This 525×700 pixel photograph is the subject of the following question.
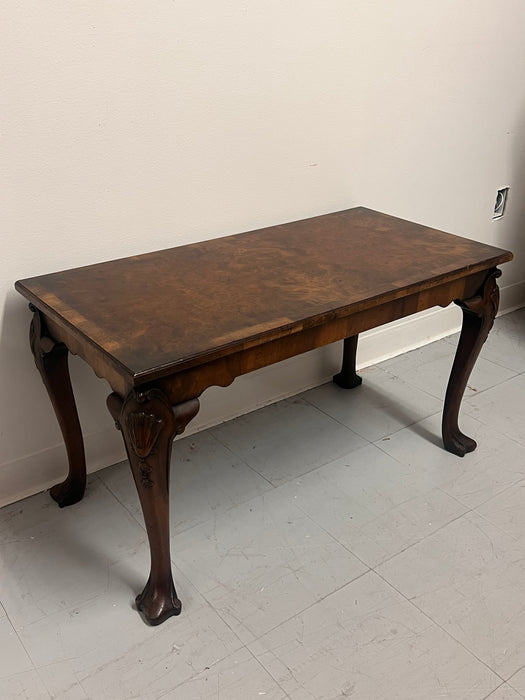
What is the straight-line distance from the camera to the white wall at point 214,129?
67.7 inches

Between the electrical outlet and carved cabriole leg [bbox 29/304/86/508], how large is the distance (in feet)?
6.65

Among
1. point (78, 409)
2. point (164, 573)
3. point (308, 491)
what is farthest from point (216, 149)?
point (164, 573)

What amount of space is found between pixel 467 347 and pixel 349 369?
0.57m

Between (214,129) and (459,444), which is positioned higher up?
(214,129)

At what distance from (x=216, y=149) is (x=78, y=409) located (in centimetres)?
87

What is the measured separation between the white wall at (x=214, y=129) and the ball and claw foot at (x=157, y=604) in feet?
1.94

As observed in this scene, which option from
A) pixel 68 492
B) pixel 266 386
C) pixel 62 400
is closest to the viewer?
pixel 62 400

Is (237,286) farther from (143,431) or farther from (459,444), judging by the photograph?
(459,444)

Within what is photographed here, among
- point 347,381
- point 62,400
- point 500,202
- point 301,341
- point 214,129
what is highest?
point 214,129

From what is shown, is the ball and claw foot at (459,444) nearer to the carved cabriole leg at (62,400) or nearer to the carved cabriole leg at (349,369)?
the carved cabriole leg at (349,369)

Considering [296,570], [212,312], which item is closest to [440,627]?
[296,570]

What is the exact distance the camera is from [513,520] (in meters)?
1.96

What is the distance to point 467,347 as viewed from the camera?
211cm

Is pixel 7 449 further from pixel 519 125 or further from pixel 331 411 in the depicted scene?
pixel 519 125
